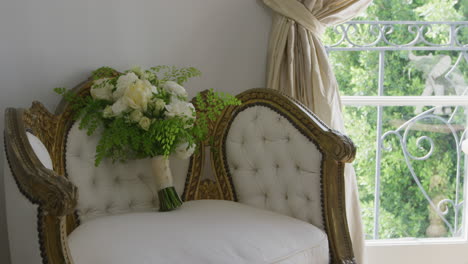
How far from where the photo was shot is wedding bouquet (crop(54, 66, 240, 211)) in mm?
1547

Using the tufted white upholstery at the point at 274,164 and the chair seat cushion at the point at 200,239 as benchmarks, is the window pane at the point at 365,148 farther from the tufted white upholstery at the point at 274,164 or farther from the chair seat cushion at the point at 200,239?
the chair seat cushion at the point at 200,239

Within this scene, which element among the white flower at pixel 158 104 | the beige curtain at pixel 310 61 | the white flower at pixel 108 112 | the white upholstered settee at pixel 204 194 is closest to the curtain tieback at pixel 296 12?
the beige curtain at pixel 310 61

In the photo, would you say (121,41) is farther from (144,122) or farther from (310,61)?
(310,61)

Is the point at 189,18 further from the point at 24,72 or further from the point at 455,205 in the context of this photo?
the point at 455,205

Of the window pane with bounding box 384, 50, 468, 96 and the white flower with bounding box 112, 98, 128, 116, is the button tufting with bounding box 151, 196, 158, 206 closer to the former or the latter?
the white flower with bounding box 112, 98, 128, 116

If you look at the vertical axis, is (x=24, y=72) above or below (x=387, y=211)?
above

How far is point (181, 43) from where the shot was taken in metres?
1.96

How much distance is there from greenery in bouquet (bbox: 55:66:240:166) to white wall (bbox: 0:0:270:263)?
203mm

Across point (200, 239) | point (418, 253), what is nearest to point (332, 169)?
point (200, 239)

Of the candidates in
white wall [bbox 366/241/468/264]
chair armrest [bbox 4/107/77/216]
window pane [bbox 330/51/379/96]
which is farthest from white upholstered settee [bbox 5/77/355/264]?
white wall [bbox 366/241/468/264]

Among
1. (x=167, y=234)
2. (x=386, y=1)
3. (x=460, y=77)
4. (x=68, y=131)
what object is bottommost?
(x=167, y=234)

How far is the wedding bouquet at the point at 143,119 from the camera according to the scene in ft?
5.08

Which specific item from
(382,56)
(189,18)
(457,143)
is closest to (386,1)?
(382,56)

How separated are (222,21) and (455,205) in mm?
1396
